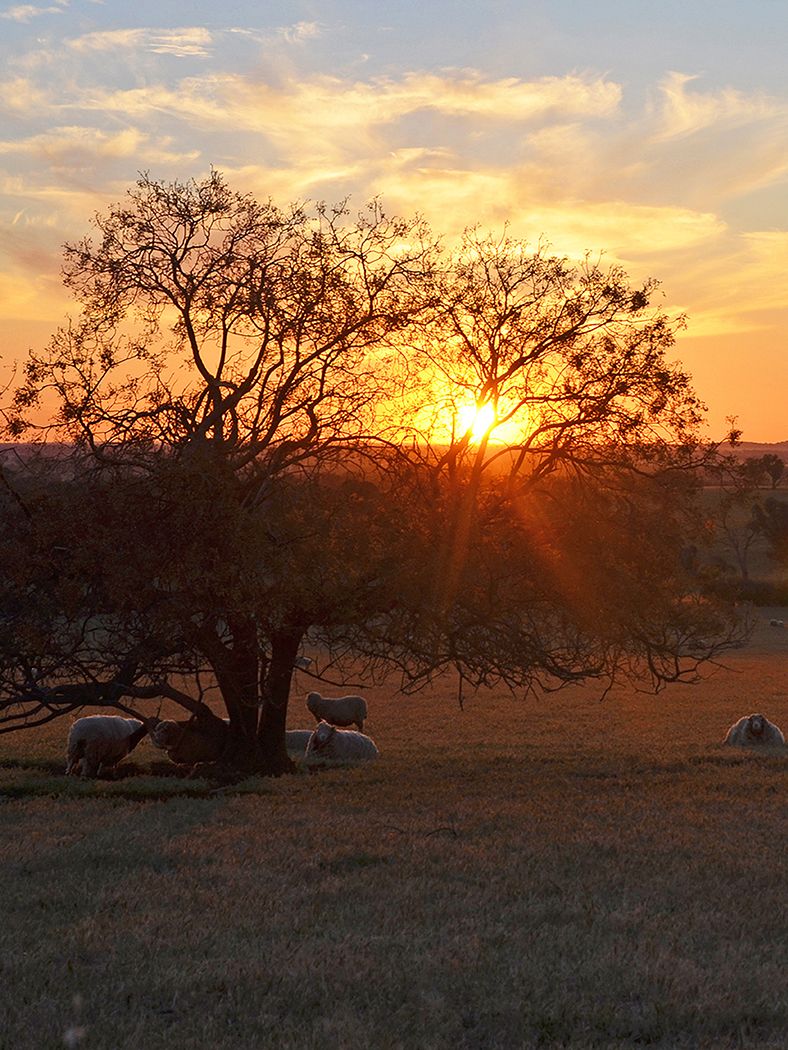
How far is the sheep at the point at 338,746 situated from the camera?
2019cm

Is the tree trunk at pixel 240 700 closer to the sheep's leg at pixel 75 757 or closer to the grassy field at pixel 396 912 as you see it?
the grassy field at pixel 396 912

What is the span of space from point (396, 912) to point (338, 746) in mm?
12070

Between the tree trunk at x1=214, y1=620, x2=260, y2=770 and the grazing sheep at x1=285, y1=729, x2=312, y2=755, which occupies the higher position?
the tree trunk at x1=214, y1=620, x2=260, y2=770

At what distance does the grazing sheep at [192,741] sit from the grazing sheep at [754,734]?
34.3ft

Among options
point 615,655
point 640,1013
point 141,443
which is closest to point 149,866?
point 640,1013

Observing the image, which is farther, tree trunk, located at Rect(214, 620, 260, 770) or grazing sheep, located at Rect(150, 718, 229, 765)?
grazing sheep, located at Rect(150, 718, 229, 765)

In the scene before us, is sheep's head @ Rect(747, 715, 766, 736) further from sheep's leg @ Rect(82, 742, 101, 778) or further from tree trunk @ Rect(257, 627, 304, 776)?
sheep's leg @ Rect(82, 742, 101, 778)

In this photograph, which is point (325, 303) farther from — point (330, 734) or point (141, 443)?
point (330, 734)

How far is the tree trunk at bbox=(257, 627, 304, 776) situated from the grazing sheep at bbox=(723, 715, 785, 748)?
9589 mm

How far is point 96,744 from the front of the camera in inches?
674

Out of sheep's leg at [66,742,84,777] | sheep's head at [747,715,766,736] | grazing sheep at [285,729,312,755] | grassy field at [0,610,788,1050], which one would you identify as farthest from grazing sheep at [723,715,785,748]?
sheep's leg at [66,742,84,777]

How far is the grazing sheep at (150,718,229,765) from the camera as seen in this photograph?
55.1 feet

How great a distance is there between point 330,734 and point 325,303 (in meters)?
8.39

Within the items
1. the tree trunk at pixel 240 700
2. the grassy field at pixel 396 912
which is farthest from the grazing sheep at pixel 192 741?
the grassy field at pixel 396 912
